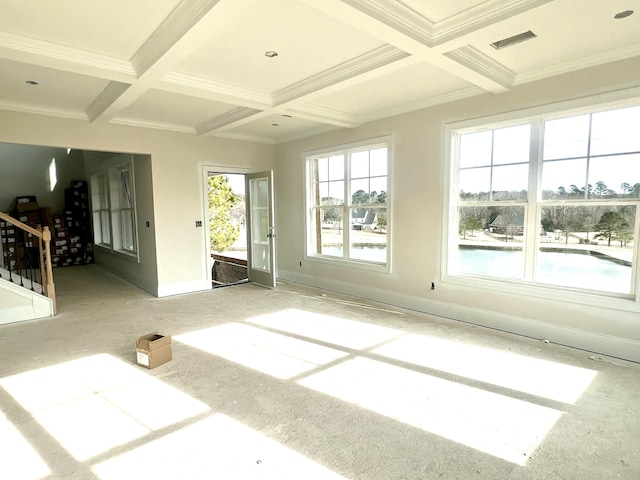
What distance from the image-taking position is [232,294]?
5.57m

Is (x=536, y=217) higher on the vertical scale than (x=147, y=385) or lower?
higher

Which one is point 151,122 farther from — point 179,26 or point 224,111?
point 179,26

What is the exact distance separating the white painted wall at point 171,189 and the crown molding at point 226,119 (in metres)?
0.36

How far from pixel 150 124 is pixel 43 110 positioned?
4.07ft

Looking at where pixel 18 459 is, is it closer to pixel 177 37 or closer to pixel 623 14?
pixel 177 37

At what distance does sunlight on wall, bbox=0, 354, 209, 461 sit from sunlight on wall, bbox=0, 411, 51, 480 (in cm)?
13

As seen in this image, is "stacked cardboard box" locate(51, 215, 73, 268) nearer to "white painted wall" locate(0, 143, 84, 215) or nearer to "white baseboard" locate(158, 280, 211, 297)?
"white painted wall" locate(0, 143, 84, 215)

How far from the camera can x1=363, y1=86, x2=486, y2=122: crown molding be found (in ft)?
12.8

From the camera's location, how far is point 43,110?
4383 mm

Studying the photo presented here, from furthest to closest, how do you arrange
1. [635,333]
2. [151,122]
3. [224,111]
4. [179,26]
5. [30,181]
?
[30,181], [151,122], [224,111], [635,333], [179,26]

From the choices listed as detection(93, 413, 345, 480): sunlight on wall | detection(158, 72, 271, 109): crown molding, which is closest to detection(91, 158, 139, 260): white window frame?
detection(158, 72, 271, 109): crown molding

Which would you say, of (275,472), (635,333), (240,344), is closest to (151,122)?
(240,344)

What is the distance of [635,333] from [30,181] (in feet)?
36.4

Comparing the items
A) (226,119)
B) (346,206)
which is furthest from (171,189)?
(346,206)
